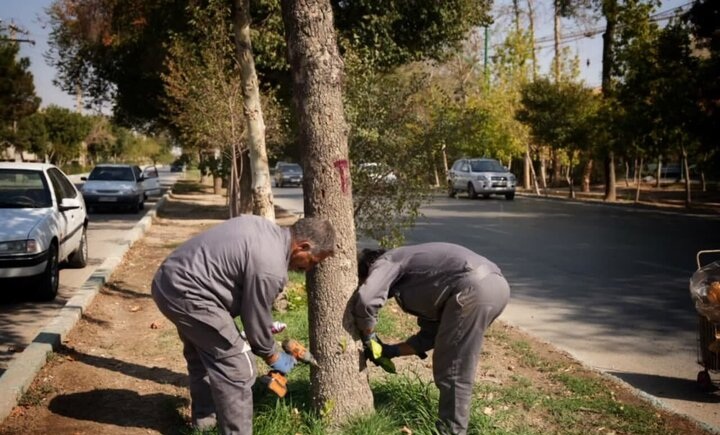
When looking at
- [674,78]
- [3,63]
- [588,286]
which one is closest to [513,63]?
[674,78]

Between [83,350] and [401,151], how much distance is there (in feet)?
14.7

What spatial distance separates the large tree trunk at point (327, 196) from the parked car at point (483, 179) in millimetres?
24261

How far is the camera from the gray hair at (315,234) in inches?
141

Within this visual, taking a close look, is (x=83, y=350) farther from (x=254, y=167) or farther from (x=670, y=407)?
(x=670, y=407)

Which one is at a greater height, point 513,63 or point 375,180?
point 513,63

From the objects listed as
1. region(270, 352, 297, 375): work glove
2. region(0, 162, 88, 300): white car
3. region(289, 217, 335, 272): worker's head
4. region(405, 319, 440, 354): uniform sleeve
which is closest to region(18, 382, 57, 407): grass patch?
region(270, 352, 297, 375): work glove

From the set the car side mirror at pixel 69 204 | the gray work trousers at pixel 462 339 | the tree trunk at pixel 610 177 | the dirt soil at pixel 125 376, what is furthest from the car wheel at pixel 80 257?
the tree trunk at pixel 610 177

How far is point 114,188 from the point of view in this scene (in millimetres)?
21703

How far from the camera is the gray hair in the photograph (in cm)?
359

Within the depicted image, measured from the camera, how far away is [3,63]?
141ft

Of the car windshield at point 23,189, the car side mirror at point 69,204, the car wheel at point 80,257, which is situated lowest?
the car wheel at point 80,257

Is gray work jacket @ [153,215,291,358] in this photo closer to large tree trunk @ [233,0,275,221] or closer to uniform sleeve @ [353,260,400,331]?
uniform sleeve @ [353,260,400,331]

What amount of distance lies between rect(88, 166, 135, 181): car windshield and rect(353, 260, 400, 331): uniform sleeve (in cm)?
2072

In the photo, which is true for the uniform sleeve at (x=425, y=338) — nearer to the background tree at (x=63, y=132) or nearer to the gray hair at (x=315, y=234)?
the gray hair at (x=315, y=234)
